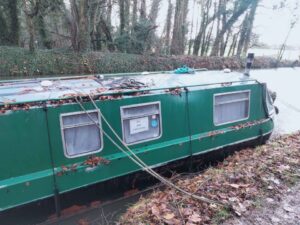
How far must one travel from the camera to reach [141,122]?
458 cm

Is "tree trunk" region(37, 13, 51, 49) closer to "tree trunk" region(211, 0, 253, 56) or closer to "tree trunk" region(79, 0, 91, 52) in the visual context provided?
"tree trunk" region(79, 0, 91, 52)

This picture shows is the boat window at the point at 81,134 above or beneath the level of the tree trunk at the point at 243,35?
beneath

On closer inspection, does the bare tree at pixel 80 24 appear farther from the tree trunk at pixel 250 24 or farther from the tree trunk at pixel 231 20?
the tree trunk at pixel 250 24

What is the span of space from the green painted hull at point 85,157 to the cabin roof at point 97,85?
18 centimetres

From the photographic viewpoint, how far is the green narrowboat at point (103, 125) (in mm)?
3559

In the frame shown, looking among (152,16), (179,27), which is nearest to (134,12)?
(152,16)

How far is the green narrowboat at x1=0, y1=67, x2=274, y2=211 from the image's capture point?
356cm

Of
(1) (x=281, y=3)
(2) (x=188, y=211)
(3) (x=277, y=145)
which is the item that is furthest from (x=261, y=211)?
(1) (x=281, y=3)

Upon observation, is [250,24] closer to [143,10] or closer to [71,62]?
[143,10]

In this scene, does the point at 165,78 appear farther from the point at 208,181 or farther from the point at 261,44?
the point at 261,44

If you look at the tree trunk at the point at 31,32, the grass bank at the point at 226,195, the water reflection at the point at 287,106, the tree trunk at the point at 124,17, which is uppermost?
the tree trunk at the point at 124,17

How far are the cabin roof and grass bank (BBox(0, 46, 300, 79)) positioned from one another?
9069 millimetres

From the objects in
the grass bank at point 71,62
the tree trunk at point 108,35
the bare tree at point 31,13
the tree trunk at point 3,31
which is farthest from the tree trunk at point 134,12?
the tree trunk at point 3,31

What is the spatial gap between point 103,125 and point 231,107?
9.99 feet
